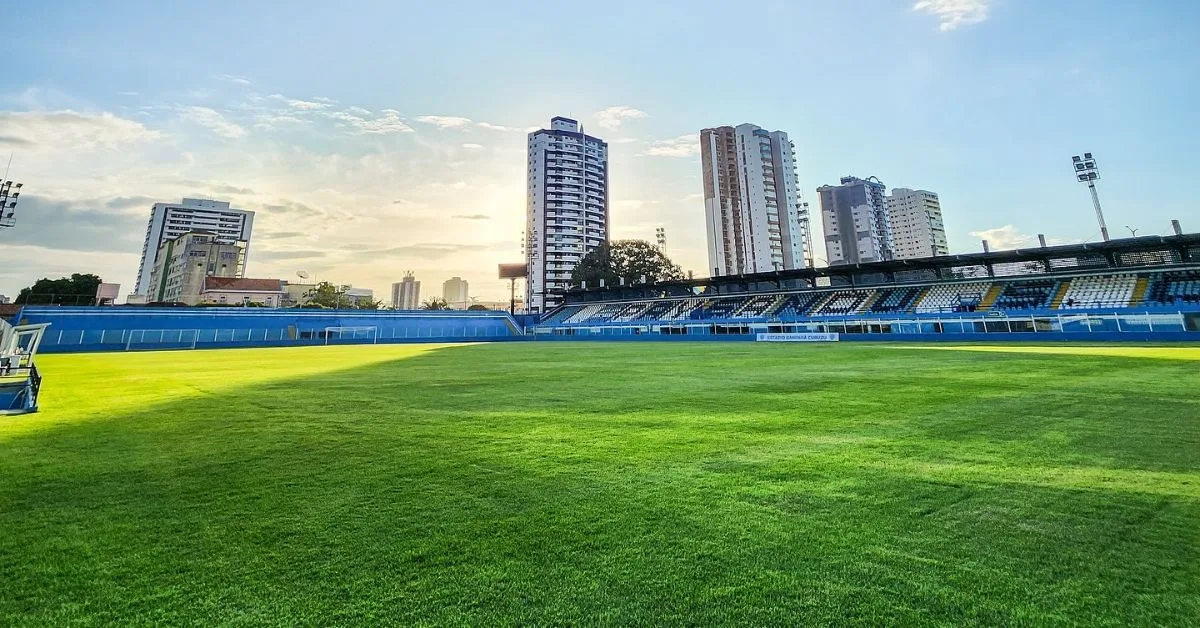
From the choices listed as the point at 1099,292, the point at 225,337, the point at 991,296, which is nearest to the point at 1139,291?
the point at 1099,292

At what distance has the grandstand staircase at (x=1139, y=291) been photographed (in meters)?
27.3

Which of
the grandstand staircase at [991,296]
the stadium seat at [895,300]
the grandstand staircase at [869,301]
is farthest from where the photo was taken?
the grandstand staircase at [869,301]

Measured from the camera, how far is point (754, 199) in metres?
100

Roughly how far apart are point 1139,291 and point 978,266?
10196mm

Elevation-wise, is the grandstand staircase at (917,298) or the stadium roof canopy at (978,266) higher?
the stadium roof canopy at (978,266)

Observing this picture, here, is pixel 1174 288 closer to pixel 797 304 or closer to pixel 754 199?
pixel 797 304

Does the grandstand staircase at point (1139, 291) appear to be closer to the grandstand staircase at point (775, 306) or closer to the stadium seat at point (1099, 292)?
the stadium seat at point (1099, 292)

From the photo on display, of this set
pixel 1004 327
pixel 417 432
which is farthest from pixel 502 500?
pixel 1004 327

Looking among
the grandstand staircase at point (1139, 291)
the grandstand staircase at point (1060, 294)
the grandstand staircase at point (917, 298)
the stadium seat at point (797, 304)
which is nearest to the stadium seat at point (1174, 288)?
the grandstand staircase at point (1139, 291)

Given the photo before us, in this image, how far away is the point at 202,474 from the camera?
161 inches

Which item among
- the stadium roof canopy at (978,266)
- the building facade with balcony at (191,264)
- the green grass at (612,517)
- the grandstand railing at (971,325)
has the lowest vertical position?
the green grass at (612,517)

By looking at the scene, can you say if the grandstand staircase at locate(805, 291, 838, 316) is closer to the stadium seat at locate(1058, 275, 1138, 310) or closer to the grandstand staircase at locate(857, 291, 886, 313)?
the grandstand staircase at locate(857, 291, 886, 313)

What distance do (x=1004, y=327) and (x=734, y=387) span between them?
97.9 ft

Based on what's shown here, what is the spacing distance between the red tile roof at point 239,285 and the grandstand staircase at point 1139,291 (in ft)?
391
